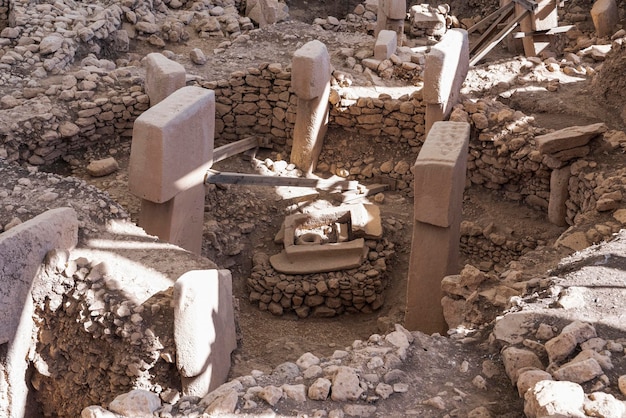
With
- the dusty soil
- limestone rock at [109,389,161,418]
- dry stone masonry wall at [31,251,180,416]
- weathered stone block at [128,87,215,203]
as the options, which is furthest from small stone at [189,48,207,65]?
limestone rock at [109,389,161,418]

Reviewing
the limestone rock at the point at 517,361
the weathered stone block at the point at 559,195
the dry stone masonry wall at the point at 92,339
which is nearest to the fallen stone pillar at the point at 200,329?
the dry stone masonry wall at the point at 92,339

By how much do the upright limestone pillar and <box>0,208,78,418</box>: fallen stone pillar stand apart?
390 centimetres

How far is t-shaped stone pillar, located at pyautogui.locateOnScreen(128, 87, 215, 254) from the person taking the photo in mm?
6918

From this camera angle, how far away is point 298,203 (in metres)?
9.48

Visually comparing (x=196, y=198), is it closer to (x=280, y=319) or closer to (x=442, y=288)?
(x=280, y=319)

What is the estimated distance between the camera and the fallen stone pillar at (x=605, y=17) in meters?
11.8

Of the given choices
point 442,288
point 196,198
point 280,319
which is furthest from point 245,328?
point 442,288

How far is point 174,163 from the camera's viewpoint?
281 inches

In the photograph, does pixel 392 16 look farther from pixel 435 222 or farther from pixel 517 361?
pixel 517 361

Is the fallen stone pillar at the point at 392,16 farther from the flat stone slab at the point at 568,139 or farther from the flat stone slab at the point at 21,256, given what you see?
the flat stone slab at the point at 21,256

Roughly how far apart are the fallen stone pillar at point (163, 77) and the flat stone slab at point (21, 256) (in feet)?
11.3

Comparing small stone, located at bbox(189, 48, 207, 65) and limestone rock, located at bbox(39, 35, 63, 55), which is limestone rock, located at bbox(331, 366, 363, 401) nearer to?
small stone, located at bbox(189, 48, 207, 65)

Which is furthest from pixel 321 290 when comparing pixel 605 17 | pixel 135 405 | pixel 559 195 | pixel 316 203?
pixel 605 17

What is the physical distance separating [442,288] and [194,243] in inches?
104
